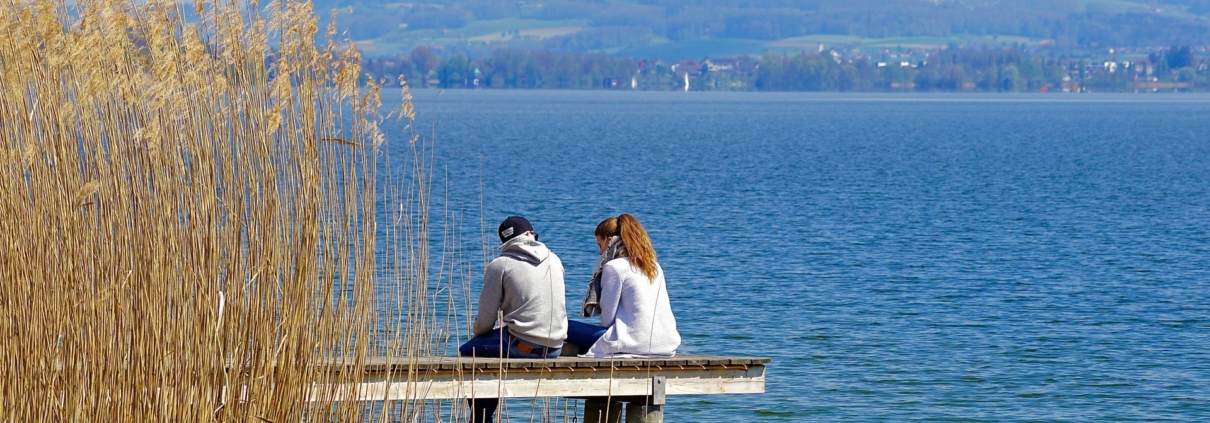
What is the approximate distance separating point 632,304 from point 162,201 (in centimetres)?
346

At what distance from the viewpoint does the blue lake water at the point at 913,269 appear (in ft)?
44.1

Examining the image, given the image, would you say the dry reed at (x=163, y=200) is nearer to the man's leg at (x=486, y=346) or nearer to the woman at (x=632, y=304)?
the man's leg at (x=486, y=346)

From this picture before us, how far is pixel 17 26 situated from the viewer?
4.61 m

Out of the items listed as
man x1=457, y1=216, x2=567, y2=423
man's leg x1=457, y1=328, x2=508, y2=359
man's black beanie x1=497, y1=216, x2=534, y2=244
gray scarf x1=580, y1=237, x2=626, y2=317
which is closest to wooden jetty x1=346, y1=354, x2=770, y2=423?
man x1=457, y1=216, x2=567, y2=423

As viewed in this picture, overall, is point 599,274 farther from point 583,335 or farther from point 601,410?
point 601,410

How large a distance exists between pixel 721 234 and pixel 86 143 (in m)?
22.7

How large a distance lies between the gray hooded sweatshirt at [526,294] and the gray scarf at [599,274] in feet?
1.22

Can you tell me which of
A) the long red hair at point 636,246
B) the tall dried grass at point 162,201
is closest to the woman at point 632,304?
the long red hair at point 636,246

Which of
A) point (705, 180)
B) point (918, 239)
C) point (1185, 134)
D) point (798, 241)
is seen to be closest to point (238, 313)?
point (798, 241)

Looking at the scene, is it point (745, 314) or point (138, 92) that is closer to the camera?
point (138, 92)

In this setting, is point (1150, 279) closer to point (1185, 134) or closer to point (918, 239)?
point (918, 239)

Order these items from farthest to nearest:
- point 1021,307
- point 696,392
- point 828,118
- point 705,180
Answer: point 828,118, point 705,180, point 1021,307, point 696,392

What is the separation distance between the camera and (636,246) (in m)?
7.84

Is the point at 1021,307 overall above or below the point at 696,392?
below
